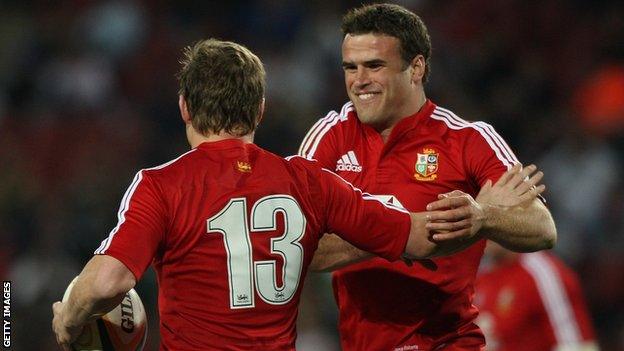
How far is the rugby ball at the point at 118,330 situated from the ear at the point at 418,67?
5.12 ft

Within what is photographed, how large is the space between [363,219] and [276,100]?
7093 mm

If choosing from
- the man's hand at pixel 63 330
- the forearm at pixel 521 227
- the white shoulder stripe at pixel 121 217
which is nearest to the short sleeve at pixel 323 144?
the forearm at pixel 521 227

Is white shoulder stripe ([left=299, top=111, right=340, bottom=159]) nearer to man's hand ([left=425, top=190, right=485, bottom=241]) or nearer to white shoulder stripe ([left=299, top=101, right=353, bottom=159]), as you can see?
white shoulder stripe ([left=299, top=101, right=353, bottom=159])

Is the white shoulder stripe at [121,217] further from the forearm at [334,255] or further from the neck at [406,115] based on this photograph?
the neck at [406,115]

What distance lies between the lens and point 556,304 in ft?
24.8

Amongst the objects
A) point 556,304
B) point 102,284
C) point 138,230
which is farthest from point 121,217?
point 556,304

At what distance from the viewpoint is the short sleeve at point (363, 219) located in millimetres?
3947

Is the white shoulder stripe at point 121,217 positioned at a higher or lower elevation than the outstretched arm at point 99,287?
higher

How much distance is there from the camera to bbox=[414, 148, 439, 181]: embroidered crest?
Answer: 466 centimetres

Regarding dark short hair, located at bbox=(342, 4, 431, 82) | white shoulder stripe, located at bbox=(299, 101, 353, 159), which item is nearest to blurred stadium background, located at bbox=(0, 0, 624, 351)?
white shoulder stripe, located at bbox=(299, 101, 353, 159)

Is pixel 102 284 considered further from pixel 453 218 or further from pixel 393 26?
pixel 393 26

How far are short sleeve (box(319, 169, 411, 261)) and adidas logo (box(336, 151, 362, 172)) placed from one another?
2.34 ft

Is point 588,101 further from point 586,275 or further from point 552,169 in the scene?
point 586,275

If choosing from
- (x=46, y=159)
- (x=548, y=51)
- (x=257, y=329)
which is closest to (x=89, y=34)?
(x=46, y=159)
